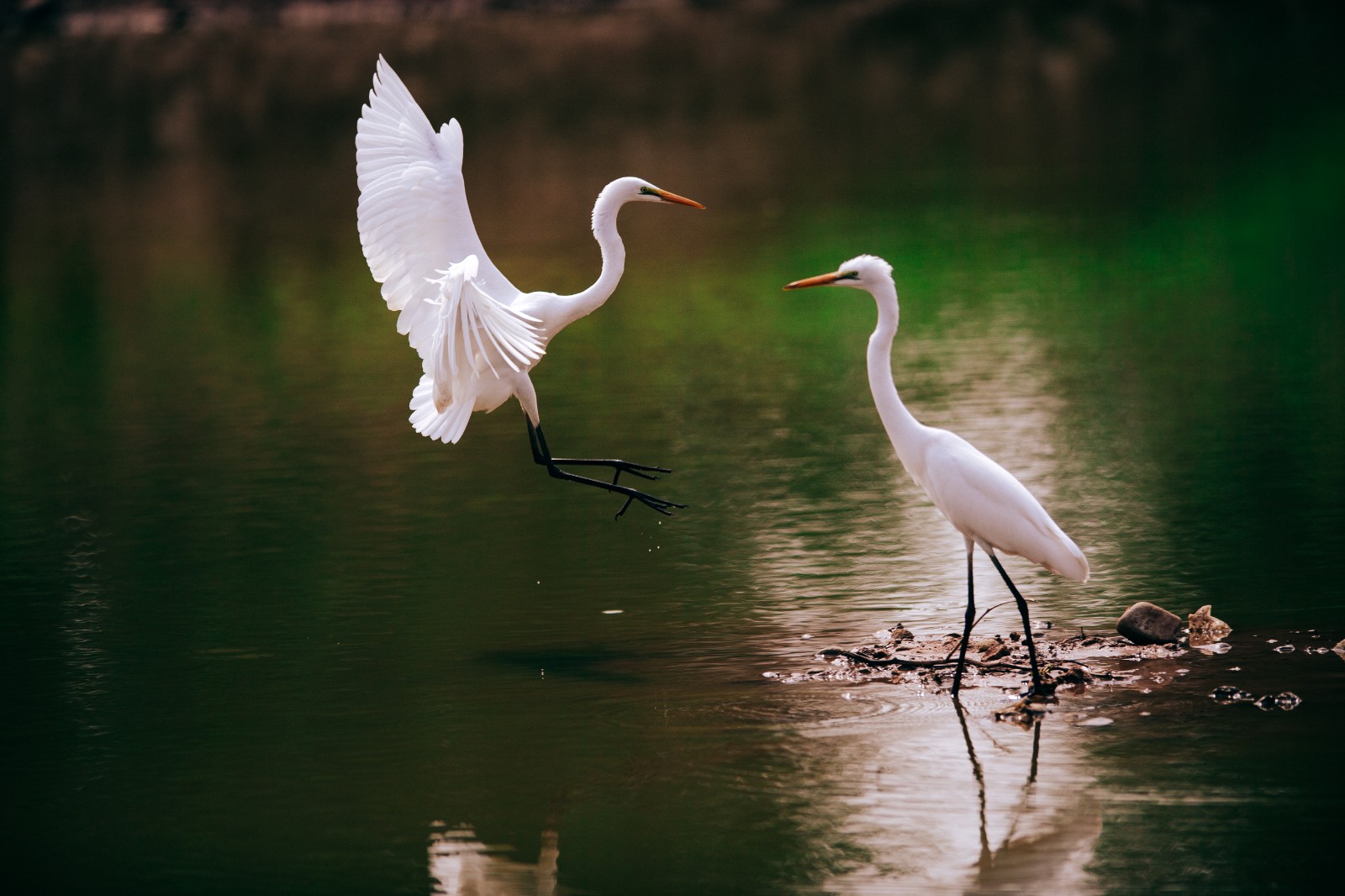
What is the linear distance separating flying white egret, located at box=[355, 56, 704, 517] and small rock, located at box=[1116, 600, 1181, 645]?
2.10 metres

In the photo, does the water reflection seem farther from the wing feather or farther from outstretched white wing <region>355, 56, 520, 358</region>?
outstretched white wing <region>355, 56, 520, 358</region>

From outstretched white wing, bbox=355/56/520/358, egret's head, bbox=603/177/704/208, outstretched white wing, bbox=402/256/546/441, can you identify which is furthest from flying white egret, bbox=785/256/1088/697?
outstretched white wing, bbox=355/56/520/358

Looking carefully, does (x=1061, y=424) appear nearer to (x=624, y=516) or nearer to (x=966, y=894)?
(x=624, y=516)

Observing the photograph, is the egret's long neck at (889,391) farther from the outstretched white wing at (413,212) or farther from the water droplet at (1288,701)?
the outstretched white wing at (413,212)

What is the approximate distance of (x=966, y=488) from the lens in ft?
20.6

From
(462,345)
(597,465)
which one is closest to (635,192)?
(462,345)

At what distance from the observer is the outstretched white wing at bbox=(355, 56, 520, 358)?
7.86 meters

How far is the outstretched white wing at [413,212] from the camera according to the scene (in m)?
7.86

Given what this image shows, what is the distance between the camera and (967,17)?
120 feet

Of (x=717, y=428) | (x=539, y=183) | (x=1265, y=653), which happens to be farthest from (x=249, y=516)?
(x=539, y=183)

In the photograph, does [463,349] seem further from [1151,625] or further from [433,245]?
[1151,625]

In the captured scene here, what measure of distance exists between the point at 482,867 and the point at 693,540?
3.61 metres

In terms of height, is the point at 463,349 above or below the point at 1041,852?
above

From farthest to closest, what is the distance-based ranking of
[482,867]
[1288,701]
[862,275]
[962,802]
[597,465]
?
[597,465], [862,275], [1288,701], [962,802], [482,867]
